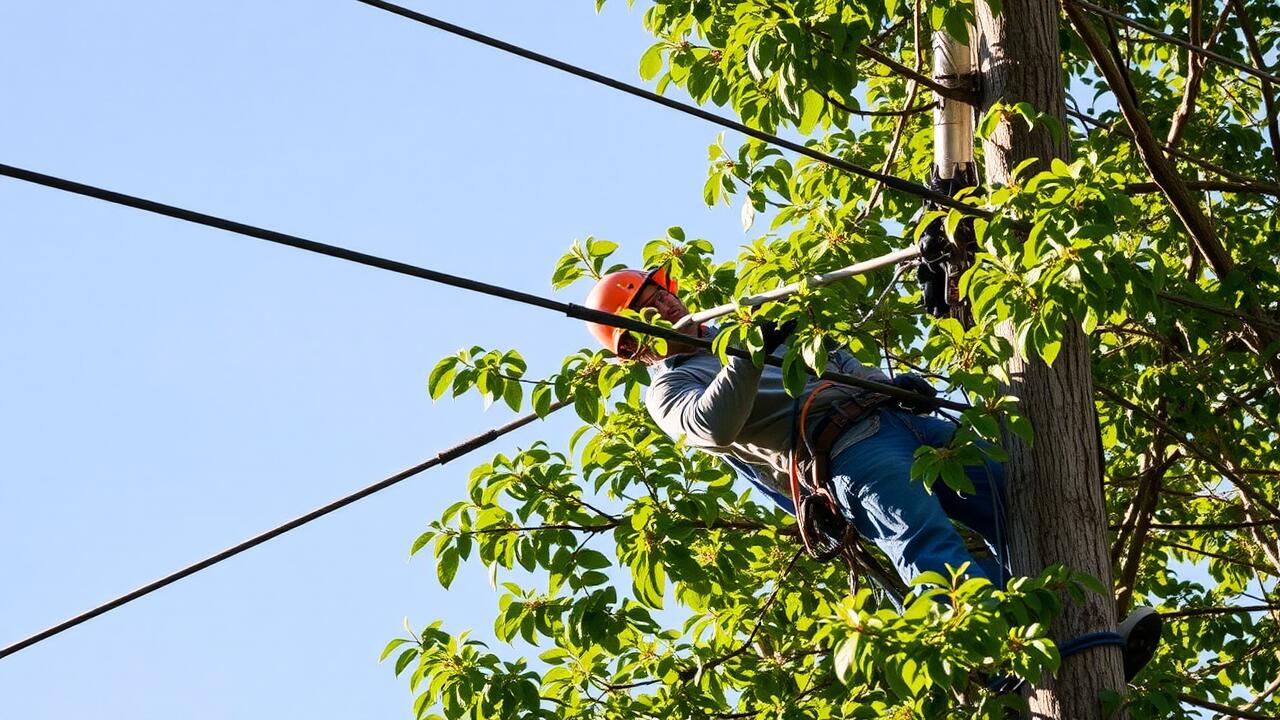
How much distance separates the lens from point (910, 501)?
5.04 metres

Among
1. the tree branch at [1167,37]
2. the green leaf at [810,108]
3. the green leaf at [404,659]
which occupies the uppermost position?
the tree branch at [1167,37]

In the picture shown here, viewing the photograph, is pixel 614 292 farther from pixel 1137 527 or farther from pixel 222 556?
pixel 1137 527

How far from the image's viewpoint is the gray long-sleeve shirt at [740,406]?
16.5 ft

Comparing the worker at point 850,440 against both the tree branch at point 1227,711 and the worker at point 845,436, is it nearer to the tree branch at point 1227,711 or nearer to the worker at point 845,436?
the worker at point 845,436

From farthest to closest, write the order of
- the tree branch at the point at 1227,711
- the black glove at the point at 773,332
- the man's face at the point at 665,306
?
the tree branch at the point at 1227,711 → the man's face at the point at 665,306 → the black glove at the point at 773,332

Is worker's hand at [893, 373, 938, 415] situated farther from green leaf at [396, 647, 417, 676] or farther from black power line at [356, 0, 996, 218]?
green leaf at [396, 647, 417, 676]

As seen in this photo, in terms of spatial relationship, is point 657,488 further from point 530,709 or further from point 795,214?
point 795,214

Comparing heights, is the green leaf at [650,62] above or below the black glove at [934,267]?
above

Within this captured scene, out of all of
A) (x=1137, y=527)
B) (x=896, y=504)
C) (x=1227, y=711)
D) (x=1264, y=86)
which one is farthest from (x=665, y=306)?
(x=1264, y=86)

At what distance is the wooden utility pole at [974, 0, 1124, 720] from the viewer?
494 cm

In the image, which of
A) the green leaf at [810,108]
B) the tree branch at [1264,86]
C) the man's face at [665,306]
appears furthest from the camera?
the tree branch at [1264,86]

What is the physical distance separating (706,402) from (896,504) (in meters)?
0.70

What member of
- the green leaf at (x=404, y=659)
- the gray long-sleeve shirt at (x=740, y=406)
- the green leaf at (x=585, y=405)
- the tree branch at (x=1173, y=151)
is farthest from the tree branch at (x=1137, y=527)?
the green leaf at (x=404, y=659)

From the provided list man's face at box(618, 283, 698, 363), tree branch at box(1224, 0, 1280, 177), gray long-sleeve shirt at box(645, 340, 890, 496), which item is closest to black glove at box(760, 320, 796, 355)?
gray long-sleeve shirt at box(645, 340, 890, 496)
